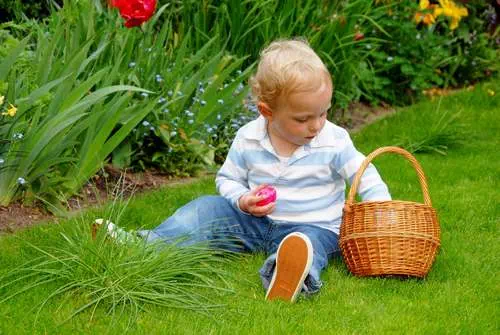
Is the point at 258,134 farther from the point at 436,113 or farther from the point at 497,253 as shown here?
the point at 436,113

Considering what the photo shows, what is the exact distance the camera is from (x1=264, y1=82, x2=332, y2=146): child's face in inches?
156

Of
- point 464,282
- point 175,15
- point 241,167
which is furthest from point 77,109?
point 175,15

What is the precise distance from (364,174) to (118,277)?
1.10 m

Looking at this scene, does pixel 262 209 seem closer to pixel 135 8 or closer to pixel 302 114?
pixel 302 114

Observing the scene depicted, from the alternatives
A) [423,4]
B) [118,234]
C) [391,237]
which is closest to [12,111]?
[118,234]

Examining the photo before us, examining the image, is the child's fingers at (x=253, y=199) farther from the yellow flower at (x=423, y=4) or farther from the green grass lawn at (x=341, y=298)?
the yellow flower at (x=423, y=4)

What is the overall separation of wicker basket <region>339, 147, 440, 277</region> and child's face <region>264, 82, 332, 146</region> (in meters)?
0.26

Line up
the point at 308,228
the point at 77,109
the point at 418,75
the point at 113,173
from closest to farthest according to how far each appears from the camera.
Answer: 1. the point at 308,228
2. the point at 77,109
3. the point at 113,173
4. the point at 418,75

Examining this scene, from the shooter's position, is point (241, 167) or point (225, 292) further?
point (241, 167)

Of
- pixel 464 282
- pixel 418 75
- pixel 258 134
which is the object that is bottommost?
pixel 418 75

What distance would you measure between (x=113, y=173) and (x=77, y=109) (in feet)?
2.75

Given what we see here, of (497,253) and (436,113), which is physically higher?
(497,253)

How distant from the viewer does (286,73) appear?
3.97 meters

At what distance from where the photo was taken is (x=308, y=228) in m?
4.17
